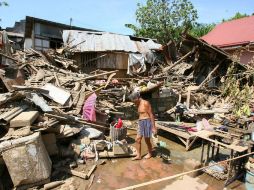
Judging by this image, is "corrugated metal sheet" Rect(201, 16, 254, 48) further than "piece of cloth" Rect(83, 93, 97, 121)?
Yes

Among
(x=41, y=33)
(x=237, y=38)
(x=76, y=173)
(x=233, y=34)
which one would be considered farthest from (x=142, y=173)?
(x=41, y=33)

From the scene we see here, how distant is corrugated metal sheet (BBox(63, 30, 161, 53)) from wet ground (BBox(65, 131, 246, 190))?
1178cm

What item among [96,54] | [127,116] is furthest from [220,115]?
[96,54]

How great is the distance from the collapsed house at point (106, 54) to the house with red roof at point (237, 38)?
482 cm

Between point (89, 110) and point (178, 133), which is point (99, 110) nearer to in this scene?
point (89, 110)

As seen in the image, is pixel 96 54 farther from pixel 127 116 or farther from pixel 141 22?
pixel 141 22

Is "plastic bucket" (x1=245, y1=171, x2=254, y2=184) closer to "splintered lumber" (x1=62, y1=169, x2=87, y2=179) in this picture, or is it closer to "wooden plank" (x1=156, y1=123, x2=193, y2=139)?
"wooden plank" (x1=156, y1=123, x2=193, y2=139)

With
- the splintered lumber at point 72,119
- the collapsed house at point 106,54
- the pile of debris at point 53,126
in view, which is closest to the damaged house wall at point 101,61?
the collapsed house at point 106,54

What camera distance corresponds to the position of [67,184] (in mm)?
5957

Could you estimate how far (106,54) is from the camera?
18.6 metres

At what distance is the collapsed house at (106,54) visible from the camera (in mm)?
18312

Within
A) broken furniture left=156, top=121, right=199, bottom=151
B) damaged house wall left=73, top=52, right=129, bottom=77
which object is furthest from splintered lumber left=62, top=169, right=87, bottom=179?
damaged house wall left=73, top=52, right=129, bottom=77

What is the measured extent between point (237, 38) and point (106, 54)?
9.11 m

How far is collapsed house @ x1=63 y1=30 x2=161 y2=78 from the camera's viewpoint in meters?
18.3
